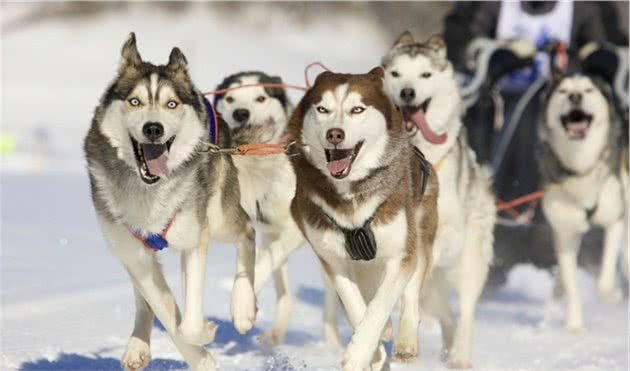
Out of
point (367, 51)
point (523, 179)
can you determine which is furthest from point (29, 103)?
point (523, 179)

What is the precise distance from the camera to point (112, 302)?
444 centimetres

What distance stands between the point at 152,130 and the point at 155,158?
0.59 ft

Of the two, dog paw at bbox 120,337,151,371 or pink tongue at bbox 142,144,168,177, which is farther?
dog paw at bbox 120,337,151,371

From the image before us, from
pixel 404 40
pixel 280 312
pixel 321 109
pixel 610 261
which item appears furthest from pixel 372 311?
pixel 610 261

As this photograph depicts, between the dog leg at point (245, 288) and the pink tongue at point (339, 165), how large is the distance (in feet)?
2.26

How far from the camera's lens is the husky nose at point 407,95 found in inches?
147

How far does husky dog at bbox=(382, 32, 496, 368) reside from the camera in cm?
371

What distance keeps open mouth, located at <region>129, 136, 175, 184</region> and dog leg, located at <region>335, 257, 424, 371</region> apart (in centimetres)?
57

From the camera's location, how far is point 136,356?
9.73ft

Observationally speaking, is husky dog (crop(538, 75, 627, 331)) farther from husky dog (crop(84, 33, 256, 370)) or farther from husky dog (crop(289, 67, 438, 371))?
husky dog (crop(84, 33, 256, 370))

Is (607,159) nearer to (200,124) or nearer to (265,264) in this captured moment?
(265,264)

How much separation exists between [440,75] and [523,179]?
5.45 feet

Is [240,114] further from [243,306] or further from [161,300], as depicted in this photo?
[161,300]

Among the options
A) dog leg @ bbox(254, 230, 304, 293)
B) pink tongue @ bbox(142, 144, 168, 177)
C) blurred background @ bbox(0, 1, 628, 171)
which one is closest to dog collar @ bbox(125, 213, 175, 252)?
pink tongue @ bbox(142, 144, 168, 177)
